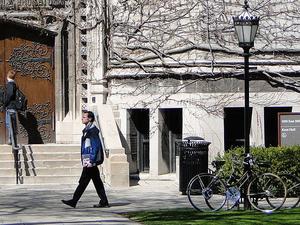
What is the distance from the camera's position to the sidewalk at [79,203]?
495 inches

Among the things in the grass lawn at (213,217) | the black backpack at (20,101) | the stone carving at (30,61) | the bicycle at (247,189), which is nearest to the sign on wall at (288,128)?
the bicycle at (247,189)

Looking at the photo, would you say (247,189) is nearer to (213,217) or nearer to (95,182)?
(213,217)

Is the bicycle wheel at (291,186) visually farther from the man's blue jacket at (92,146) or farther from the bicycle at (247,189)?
the man's blue jacket at (92,146)

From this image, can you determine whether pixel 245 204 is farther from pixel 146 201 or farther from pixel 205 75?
pixel 205 75

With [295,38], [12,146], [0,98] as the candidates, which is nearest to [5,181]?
[12,146]

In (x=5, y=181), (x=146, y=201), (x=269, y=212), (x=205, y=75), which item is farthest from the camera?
(x=205, y=75)

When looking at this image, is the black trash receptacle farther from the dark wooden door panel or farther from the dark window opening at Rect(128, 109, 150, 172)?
the dark wooden door panel

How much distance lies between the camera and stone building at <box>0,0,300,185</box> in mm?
20156

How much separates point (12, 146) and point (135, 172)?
3.35m

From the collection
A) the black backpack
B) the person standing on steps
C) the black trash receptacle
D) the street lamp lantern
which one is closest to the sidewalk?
the person standing on steps

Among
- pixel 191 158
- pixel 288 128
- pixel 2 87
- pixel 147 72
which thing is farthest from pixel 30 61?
pixel 288 128

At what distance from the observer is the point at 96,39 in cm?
2091

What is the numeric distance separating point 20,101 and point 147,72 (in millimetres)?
3266

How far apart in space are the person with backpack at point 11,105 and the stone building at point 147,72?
1.61 metres
